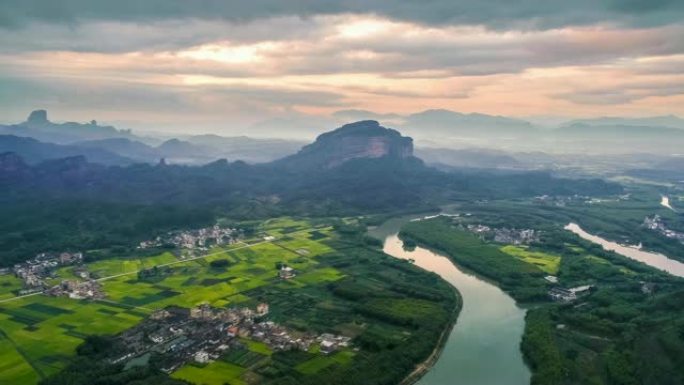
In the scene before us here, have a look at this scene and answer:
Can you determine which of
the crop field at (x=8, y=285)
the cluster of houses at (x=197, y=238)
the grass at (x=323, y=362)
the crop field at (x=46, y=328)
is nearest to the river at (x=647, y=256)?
the grass at (x=323, y=362)

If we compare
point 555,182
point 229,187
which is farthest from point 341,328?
point 555,182

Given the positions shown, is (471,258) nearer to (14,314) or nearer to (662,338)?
(662,338)

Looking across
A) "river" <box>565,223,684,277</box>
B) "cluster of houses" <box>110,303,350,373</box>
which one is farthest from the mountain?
"river" <box>565,223,684,277</box>

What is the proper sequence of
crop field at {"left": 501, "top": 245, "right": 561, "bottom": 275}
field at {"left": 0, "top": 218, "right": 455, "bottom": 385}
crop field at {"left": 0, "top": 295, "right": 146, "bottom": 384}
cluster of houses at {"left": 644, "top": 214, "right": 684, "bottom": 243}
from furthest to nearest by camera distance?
cluster of houses at {"left": 644, "top": 214, "right": 684, "bottom": 243} < crop field at {"left": 501, "top": 245, "right": 561, "bottom": 275} < field at {"left": 0, "top": 218, "right": 455, "bottom": 385} < crop field at {"left": 0, "top": 295, "right": 146, "bottom": 384}

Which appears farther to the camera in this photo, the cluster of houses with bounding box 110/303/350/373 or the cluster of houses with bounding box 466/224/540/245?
the cluster of houses with bounding box 466/224/540/245

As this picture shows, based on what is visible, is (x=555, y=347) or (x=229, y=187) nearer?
(x=555, y=347)

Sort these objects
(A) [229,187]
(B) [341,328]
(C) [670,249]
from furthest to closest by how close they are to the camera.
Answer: (A) [229,187]
(C) [670,249]
(B) [341,328]

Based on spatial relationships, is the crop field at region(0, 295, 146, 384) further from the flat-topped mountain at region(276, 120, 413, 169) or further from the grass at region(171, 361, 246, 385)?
the flat-topped mountain at region(276, 120, 413, 169)

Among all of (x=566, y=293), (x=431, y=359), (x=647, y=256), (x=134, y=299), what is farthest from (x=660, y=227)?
(x=134, y=299)
